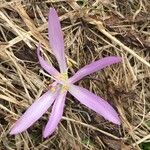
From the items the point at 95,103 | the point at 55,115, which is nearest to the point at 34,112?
the point at 55,115

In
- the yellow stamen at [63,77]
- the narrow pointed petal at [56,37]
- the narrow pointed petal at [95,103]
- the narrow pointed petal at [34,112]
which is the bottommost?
the narrow pointed petal at [95,103]

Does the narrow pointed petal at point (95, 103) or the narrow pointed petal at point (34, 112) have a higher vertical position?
the narrow pointed petal at point (34, 112)

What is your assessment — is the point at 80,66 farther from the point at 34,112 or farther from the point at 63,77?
the point at 34,112

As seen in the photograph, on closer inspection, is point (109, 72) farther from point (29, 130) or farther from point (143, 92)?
point (29, 130)

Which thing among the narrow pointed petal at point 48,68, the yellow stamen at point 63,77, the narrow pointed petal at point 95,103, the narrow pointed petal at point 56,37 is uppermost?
the narrow pointed petal at point 56,37

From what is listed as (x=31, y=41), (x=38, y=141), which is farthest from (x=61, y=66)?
(x=38, y=141)

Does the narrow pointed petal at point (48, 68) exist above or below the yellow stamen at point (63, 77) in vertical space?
above
